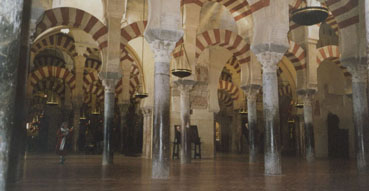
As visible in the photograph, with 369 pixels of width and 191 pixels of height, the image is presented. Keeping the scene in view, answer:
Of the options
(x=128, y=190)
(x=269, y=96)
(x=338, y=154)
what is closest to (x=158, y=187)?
(x=128, y=190)

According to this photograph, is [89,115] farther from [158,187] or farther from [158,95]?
[158,187]

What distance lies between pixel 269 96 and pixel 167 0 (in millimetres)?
2513

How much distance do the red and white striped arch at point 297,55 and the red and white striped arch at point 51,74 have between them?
908cm

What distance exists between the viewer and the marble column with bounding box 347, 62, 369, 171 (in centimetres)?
666

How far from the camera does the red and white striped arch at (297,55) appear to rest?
10495 millimetres

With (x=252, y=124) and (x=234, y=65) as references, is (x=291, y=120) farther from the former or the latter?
(x=252, y=124)

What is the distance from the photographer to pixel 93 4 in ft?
Result: 37.7

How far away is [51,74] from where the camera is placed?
46.3ft

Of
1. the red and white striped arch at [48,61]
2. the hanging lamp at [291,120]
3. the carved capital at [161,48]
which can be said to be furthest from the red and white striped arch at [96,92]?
the carved capital at [161,48]

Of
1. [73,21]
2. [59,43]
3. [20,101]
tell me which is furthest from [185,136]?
[59,43]

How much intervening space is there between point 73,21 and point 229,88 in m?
8.24

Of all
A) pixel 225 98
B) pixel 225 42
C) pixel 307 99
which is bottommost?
pixel 307 99

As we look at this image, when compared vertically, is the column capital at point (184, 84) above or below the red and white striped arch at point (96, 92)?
below

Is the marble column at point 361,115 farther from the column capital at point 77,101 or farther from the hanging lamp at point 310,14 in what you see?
the column capital at point 77,101
